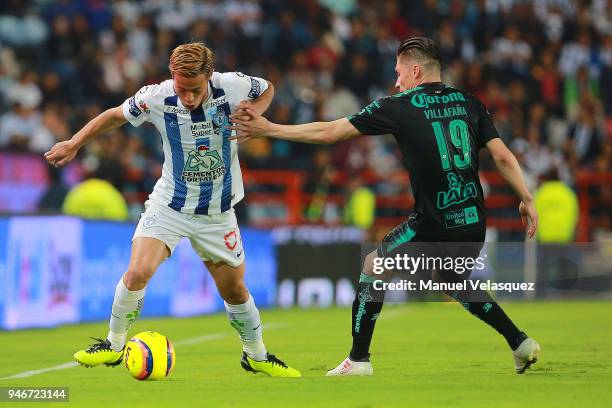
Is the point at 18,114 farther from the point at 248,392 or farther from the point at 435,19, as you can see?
the point at 248,392

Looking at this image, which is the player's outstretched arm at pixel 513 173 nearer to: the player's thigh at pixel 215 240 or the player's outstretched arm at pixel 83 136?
the player's thigh at pixel 215 240

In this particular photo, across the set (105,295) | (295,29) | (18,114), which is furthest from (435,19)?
(105,295)

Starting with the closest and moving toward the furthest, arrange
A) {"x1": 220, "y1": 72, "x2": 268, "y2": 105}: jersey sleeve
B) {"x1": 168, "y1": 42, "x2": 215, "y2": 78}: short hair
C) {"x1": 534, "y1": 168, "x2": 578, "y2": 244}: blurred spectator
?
{"x1": 168, "y1": 42, "x2": 215, "y2": 78}: short hair, {"x1": 220, "y1": 72, "x2": 268, "y2": 105}: jersey sleeve, {"x1": 534, "y1": 168, "x2": 578, "y2": 244}: blurred spectator

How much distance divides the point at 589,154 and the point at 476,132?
1477 centimetres

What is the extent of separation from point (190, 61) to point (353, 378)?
2234 millimetres

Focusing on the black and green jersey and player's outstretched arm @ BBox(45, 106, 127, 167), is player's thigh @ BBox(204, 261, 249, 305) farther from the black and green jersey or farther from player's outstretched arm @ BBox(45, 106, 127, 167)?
the black and green jersey

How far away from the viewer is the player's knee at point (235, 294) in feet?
27.3

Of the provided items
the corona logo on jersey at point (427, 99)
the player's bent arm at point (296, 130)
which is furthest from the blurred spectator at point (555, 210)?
the player's bent arm at point (296, 130)

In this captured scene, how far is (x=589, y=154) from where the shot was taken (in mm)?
22266

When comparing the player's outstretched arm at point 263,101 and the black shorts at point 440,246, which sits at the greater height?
the player's outstretched arm at point 263,101

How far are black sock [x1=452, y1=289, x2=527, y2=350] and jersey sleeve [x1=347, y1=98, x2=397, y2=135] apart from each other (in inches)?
46.1

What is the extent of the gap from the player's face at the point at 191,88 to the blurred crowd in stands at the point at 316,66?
9349 millimetres

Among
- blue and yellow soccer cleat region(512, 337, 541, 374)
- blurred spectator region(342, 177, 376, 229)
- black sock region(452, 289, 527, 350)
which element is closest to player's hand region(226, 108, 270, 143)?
black sock region(452, 289, 527, 350)

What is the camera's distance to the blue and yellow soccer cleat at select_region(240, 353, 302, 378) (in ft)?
27.4
